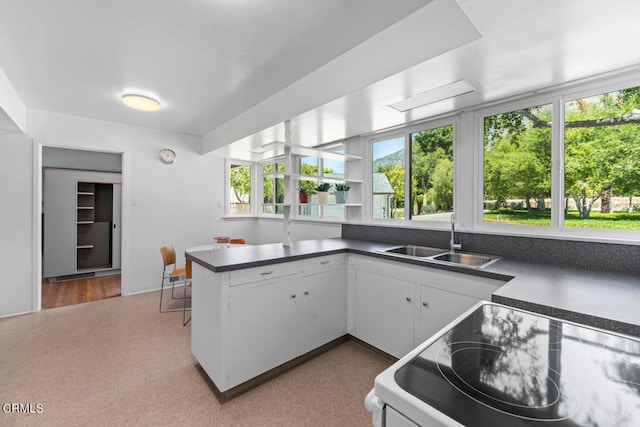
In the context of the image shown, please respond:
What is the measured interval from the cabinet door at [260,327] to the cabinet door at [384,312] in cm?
67

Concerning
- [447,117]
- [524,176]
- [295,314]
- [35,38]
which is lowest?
[295,314]

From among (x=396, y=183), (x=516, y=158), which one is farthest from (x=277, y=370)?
(x=516, y=158)

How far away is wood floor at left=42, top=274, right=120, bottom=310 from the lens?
3.75m

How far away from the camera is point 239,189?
5.33m

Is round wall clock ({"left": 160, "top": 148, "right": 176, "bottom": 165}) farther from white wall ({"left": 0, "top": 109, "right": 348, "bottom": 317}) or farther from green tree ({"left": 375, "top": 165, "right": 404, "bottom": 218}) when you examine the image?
green tree ({"left": 375, "top": 165, "right": 404, "bottom": 218})

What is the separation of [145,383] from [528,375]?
242 cm

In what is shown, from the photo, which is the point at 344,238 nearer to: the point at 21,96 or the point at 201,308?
the point at 201,308

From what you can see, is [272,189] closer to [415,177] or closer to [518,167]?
[415,177]

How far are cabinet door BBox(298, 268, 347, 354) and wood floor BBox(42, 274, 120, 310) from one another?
3.36 meters

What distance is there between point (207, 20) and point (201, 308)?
2035mm

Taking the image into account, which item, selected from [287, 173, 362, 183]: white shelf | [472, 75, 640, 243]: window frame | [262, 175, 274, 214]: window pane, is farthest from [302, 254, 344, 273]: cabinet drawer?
[262, 175, 274, 214]: window pane

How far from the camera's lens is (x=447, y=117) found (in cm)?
262

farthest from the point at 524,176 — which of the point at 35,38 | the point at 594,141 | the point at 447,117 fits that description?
the point at 35,38

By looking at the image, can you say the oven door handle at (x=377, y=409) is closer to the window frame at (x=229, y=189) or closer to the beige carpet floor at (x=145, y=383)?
the beige carpet floor at (x=145, y=383)
